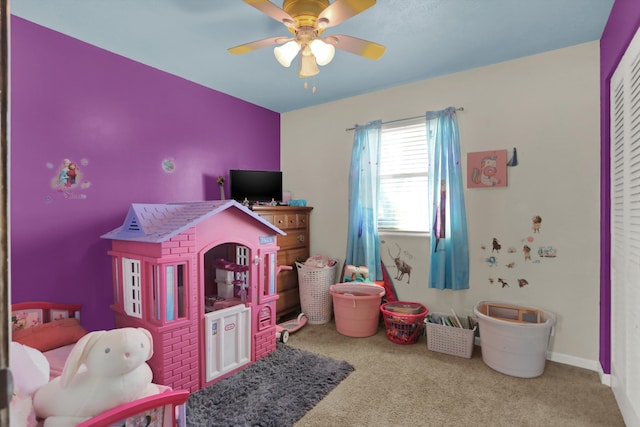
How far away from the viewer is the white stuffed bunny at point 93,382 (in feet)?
4.25

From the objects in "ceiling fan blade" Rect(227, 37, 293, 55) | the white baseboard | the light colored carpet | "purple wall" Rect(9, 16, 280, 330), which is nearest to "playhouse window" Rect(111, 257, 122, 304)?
"purple wall" Rect(9, 16, 280, 330)

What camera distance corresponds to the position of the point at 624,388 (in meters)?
1.79

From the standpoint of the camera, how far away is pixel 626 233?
1778 mm

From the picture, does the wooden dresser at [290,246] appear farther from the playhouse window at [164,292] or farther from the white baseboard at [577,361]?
the white baseboard at [577,361]

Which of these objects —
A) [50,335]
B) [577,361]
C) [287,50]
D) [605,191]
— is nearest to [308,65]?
[287,50]

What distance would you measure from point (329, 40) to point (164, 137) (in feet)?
5.84

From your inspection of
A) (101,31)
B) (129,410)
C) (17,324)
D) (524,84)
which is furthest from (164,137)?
(524,84)

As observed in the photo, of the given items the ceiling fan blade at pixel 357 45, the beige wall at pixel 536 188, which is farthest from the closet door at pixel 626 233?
the ceiling fan blade at pixel 357 45

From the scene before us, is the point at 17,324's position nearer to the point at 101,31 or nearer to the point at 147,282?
the point at 147,282

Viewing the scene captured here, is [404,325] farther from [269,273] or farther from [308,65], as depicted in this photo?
[308,65]

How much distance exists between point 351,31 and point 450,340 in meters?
2.45

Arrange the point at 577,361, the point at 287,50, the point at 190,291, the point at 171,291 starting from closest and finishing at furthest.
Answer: the point at 287,50
the point at 171,291
the point at 190,291
the point at 577,361

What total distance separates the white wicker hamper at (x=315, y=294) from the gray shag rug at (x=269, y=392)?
0.75 meters

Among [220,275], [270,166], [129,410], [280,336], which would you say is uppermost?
[270,166]
